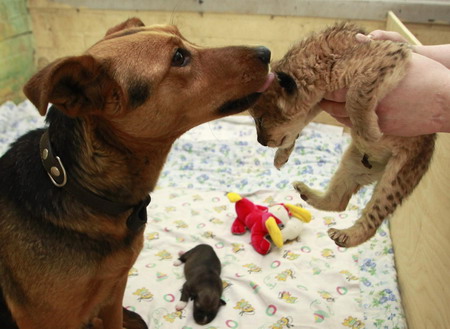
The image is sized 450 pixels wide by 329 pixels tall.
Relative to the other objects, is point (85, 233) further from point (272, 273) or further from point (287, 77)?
point (272, 273)

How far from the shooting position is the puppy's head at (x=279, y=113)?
2055 mm

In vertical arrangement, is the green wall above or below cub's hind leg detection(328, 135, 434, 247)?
below

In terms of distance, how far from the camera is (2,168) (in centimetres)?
179

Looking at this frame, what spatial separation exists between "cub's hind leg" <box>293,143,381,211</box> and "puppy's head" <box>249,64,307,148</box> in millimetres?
304

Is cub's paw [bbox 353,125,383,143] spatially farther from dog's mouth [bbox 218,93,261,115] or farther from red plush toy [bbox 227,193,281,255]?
red plush toy [bbox 227,193,281,255]

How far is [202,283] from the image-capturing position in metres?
2.60

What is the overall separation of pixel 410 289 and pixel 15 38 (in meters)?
5.12

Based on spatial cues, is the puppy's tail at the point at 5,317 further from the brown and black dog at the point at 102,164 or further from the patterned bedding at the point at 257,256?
the patterned bedding at the point at 257,256

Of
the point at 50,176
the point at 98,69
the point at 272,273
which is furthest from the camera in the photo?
the point at 272,273

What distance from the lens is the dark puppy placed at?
2.49 meters

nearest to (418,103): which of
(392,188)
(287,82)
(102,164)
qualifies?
(392,188)

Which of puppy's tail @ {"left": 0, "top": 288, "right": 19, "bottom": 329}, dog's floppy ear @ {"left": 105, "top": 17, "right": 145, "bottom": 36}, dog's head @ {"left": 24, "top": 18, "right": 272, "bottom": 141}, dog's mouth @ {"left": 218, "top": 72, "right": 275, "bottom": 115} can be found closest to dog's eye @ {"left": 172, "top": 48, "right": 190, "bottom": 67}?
dog's head @ {"left": 24, "top": 18, "right": 272, "bottom": 141}

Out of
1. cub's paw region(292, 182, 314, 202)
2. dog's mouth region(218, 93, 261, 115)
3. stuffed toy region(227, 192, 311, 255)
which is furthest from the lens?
stuffed toy region(227, 192, 311, 255)

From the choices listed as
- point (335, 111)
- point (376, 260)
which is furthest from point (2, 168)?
point (376, 260)
